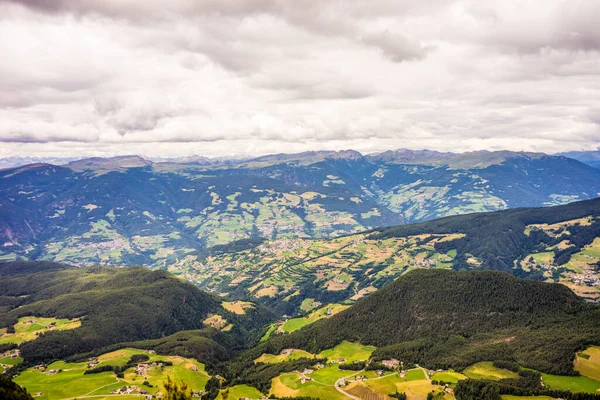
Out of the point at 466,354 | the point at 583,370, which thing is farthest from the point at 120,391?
the point at 583,370

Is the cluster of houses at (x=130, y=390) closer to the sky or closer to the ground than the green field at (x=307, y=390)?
closer to the ground

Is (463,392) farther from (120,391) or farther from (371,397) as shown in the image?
(120,391)

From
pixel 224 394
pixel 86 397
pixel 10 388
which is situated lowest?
pixel 86 397

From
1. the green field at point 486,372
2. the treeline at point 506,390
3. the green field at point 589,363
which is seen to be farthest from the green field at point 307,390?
the green field at point 589,363

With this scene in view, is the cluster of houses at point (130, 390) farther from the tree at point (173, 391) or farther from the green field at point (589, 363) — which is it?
the green field at point (589, 363)

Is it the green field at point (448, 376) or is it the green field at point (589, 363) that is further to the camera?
the green field at point (448, 376)

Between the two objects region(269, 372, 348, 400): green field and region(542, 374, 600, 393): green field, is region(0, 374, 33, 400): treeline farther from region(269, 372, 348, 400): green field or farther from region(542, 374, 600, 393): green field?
region(542, 374, 600, 393): green field

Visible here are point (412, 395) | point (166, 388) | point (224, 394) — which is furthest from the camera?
point (412, 395)

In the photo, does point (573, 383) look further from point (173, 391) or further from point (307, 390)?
point (173, 391)

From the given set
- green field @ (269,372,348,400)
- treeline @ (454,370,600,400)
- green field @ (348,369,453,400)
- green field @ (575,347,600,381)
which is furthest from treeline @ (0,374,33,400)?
green field @ (575,347,600,381)
